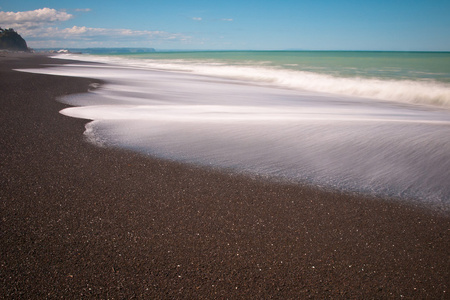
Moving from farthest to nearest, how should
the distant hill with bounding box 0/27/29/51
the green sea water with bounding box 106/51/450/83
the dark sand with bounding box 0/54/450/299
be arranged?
1. the distant hill with bounding box 0/27/29/51
2. the green sea water with bounding box 106/51/450/83
3. the dark sand with bounding box 0/54/450/299

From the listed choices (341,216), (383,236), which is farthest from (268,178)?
(383,236)

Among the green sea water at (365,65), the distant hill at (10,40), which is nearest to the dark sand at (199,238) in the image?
the green sea water at (365,65)

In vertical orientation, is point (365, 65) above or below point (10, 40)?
below

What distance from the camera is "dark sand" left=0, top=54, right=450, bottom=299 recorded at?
170cm

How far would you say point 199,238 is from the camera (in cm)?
210

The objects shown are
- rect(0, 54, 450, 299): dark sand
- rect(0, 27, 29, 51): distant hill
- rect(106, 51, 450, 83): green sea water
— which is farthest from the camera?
rect(0, 27, 29, 51): distant hill

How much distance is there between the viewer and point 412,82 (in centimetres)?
1398

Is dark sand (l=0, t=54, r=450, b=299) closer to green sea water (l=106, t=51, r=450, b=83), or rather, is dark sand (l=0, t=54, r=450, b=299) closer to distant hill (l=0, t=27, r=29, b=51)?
green sea water (l=106, t=51, r=450, b=83)

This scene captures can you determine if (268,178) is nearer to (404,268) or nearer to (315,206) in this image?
(315,206)

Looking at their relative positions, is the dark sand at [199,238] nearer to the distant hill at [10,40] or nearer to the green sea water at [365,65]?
the green sea water at [365,65]

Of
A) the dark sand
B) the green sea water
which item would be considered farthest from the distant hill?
the dark sand

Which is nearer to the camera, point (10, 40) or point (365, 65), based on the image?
point (365, 65)

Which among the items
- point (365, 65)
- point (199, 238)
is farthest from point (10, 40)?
point (199, 238)

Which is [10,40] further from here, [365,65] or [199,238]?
[199,238]
